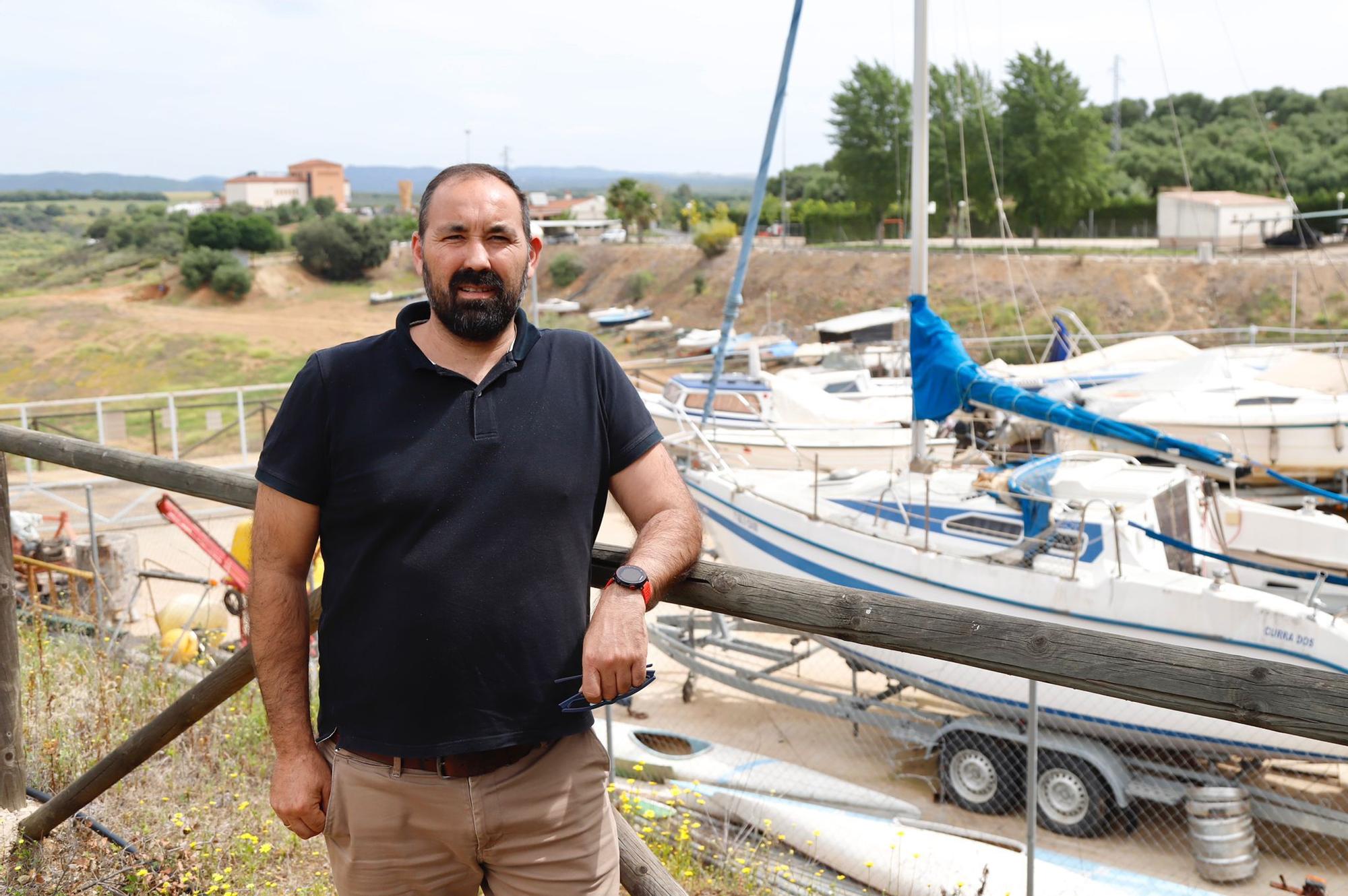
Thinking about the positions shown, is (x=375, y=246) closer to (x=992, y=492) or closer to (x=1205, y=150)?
(x=1205, y=150)

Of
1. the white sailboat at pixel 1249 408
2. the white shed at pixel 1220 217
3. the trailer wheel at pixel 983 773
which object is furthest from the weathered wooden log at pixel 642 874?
the white shed at pixel 1220 217

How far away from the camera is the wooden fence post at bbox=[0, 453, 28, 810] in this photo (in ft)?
12.6

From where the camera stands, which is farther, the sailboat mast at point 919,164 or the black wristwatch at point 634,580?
the sailboat mast at point 919,164

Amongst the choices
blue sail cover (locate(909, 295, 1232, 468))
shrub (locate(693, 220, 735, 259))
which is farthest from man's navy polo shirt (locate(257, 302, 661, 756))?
shrub (locate(693, 220, 735, 259))

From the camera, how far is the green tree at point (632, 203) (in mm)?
79938

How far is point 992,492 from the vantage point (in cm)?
999

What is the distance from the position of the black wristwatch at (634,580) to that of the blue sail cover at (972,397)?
7.95 meters

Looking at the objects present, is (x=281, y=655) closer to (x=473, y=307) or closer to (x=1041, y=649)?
(x=473, y=307)

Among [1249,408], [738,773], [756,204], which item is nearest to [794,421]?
[756,204]

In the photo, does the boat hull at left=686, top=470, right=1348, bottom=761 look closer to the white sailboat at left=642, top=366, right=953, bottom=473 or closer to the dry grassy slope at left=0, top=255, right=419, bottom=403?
the white sailboat at left=642, top=366, right=953, bottom=473

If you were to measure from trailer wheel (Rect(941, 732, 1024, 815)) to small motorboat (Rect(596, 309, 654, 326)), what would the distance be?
146ft

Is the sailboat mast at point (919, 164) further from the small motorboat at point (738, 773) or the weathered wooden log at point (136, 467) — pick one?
the weathered wooden log at point (136, 467)

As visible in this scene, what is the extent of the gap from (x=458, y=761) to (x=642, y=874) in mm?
737

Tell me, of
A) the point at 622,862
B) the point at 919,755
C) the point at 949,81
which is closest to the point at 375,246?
the point at 949,81
